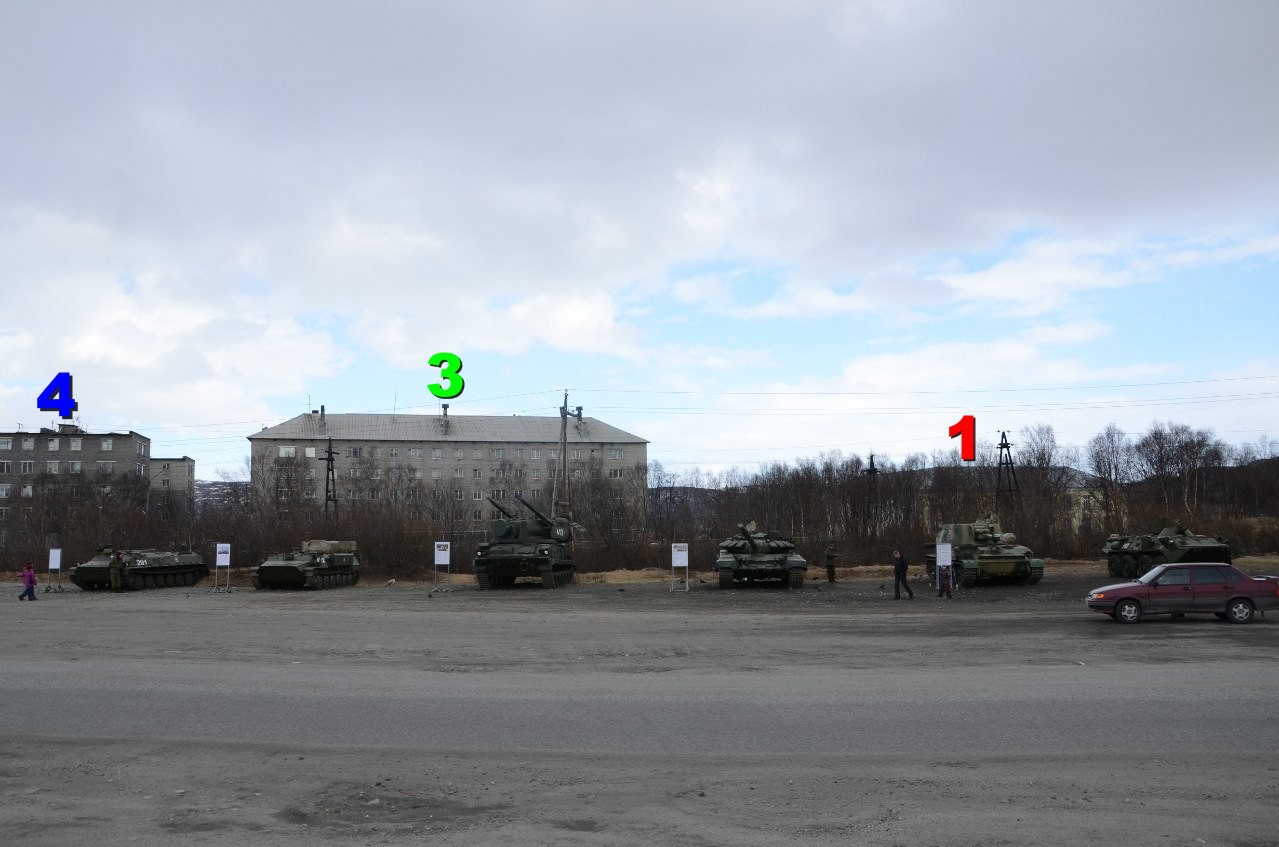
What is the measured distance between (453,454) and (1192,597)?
74740 millimetres

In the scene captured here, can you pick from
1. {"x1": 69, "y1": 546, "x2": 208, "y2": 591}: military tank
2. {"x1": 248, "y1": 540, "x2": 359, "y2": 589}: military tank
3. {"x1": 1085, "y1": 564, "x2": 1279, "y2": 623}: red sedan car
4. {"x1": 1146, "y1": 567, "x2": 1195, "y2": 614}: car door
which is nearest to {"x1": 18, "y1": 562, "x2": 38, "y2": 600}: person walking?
{"x1": 69, "y1": 546, "x2": 208, "y2": 591}: military tank

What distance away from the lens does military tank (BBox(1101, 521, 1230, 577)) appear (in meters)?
33.7

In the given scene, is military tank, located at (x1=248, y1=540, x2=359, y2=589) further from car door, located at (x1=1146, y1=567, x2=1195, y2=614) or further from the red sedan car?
car door, located at (x1=1146, y1=567, x2=1195, y2=614)

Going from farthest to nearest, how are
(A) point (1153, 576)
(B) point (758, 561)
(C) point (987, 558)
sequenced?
(B) point (758, 561) → (C) point (987, 558) → (A) point (1153, 576)

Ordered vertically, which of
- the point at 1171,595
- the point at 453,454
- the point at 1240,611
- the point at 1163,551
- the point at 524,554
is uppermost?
the point at 453,454

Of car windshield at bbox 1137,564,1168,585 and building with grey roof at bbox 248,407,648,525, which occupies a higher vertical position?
building with grey roof at bbox 248,407,648,525

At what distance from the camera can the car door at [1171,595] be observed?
19.9m

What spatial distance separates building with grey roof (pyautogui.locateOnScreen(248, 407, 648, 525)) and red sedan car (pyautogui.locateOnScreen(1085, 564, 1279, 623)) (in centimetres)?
6195

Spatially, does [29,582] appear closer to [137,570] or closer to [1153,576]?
[137,570]

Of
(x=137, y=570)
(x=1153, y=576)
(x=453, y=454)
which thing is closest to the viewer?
(x=1153, y=576)

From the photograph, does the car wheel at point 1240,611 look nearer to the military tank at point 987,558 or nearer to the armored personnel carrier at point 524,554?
the military tank at point 987,558

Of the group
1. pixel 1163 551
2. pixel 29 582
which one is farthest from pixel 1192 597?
pixel 29 582

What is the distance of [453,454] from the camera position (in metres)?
89.8

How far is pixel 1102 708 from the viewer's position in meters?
10.5
